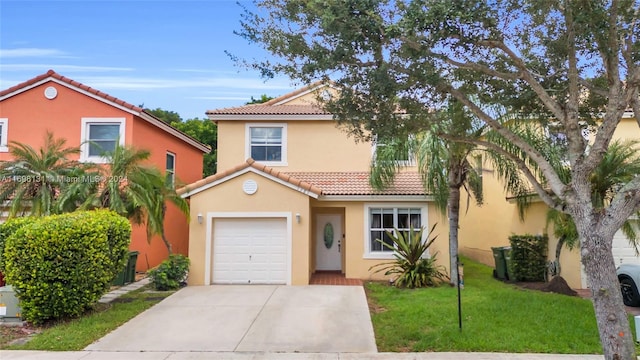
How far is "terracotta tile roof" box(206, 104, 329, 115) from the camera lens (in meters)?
17.0

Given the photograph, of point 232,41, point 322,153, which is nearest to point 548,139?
point 232,41

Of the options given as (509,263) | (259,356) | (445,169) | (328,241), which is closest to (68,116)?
(328,241)

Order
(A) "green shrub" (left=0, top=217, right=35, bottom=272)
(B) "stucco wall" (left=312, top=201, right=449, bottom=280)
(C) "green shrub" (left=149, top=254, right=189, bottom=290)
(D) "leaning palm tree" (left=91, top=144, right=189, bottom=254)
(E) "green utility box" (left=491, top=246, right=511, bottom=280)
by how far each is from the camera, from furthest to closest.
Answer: (E) "green utility box" (left=491, top=246, right=511, bottom=280) → (B) "stucco wall" (left=312, top=201, right=449, bottom=280) → (C) "green shrub" (left=149, top=254, right=189, bottom=290) → (D) "leaning palm tree" (left=91, top=144, right=189, bottom=254) → (A) "green shrub" (left=0, top=217, right=35, bottom=272)

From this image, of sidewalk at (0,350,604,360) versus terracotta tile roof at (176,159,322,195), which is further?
terracotta tile roof at (176,159,322,195)

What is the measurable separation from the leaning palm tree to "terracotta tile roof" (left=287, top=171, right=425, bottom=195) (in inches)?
223

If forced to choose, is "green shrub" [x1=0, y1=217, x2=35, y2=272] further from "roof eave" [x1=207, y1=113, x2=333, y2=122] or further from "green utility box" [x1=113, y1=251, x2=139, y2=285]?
"roof eave" [x1=207, y1=113, x2=333, y2=122]

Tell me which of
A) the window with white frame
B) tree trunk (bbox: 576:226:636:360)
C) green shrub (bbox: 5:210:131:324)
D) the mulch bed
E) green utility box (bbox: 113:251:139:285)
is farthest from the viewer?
the window with white frame

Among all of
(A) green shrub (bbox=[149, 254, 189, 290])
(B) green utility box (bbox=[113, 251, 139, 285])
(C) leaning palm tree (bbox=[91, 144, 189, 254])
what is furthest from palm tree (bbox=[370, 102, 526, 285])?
(B) green utility box (bbox=[113, 251, 139, 285])

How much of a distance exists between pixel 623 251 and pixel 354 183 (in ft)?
31.0

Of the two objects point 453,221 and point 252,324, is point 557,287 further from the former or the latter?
point 252,324

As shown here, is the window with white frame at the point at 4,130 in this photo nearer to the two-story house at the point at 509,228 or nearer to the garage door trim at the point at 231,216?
the garage door trim at the point at 231,216

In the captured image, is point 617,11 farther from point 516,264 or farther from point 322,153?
point 322,153

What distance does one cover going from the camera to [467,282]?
14.1 meters

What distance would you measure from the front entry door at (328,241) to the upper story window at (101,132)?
27.5ft
